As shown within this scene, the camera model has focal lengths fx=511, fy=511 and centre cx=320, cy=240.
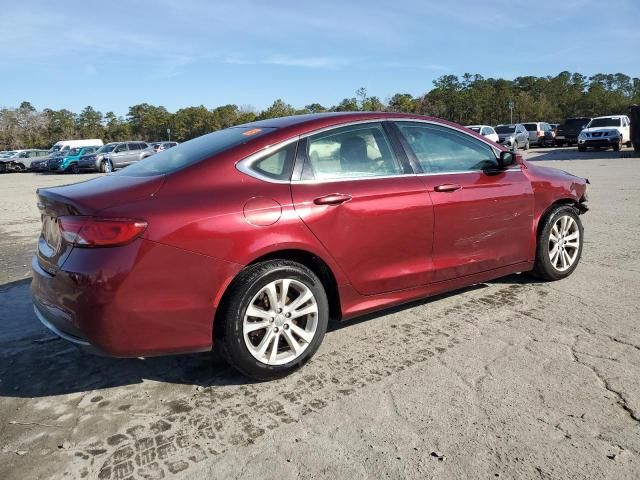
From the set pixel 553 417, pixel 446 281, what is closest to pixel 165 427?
pixel 553 417

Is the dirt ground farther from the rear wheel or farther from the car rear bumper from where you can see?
the rear wheel

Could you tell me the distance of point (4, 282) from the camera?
5.62m

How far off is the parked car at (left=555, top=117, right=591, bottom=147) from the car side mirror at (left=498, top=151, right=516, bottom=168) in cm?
3173

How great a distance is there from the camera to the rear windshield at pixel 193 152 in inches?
128

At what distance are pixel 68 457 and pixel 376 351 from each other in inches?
76.6

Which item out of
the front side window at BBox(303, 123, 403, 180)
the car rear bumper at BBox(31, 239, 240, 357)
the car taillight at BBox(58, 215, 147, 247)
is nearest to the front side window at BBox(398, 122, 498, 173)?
the front side window at BBox(303, 123, 403, 180)

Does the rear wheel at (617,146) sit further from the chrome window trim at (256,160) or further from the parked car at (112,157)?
the chrome window trim at (256,160)

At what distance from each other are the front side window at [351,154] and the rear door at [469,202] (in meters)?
0.25

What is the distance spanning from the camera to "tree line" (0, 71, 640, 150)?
63000 mm

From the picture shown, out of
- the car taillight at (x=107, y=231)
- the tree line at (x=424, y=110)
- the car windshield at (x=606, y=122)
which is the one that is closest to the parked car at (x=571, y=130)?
the car windshield at (x=606, y=122)

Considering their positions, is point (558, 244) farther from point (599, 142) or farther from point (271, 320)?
point (599, 142)

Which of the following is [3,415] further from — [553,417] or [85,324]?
[553,417]

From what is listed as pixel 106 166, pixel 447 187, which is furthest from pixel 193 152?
pixel 106 166

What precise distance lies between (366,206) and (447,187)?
818 mm
